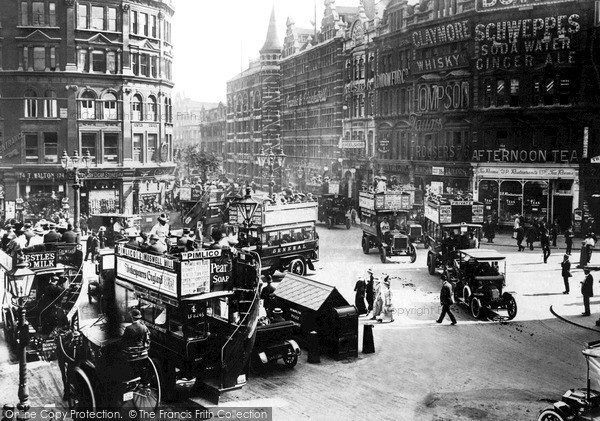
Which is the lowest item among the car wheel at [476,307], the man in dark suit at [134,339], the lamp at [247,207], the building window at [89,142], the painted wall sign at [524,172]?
the car wheel at [476,307]

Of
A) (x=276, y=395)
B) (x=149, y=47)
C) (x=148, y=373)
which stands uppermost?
(x=149, y=47)

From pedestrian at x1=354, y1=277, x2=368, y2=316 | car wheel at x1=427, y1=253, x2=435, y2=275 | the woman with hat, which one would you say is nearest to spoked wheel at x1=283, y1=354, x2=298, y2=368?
pedestrian at x1=354, y1=277, x2=368, y2=316

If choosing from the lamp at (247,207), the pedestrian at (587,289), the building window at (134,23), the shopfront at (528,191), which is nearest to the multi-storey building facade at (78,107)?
the building window at (134,23)

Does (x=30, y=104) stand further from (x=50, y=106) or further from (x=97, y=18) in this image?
(x=97, y=18)

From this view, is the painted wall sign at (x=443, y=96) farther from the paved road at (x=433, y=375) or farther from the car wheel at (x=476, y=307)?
the car wheel at (x=476, y=307)

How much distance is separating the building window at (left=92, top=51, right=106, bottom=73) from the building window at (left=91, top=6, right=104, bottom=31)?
Answer: 4.53 feet

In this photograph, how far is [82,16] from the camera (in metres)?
34.1

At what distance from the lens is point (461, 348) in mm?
16234

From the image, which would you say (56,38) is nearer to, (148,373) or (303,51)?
(148,373)

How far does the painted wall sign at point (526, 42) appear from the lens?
35344 millimetres

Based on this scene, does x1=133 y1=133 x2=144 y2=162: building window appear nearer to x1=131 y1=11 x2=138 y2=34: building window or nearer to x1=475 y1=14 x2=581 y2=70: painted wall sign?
x1=131 y1=11 x2=138 y2=34: building window

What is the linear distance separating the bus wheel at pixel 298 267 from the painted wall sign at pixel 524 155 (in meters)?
18.7

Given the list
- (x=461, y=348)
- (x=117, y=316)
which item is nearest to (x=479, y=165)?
(x=461, y=348)

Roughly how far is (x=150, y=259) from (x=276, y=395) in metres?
3.83
